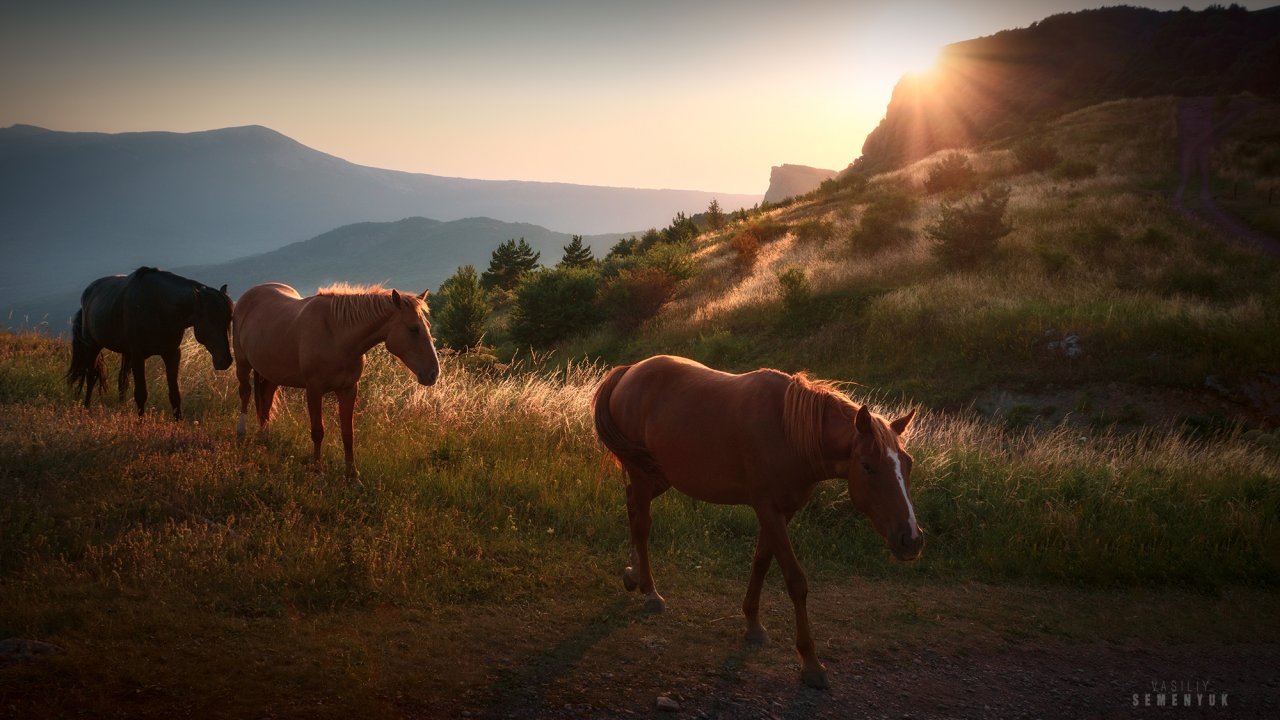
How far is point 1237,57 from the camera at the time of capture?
62094 mm

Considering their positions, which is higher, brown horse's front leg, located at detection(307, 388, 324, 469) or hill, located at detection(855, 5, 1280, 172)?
hill, located at detection(855, 5, 1280, 172)

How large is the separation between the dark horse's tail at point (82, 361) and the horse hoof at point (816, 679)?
405 inches

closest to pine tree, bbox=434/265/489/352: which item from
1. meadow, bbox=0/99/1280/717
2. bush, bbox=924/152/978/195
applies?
meadow, bbox=0/99/1280/717

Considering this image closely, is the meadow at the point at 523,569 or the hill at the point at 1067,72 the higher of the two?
the hill at the point at 1067,72

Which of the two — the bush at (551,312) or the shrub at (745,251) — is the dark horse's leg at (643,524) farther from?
the shrub at (745,251)

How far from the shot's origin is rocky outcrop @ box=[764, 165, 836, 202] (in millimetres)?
179375

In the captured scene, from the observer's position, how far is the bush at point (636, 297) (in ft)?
88.5

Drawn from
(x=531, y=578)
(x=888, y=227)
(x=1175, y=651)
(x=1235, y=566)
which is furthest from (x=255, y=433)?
(x=888, y=227)

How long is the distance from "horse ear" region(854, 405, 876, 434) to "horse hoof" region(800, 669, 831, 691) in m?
1.62

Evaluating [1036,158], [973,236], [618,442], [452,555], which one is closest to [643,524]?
[618,442]

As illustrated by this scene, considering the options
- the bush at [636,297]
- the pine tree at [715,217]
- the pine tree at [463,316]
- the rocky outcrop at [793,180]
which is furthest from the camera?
the rocky outcrop at [793,180]

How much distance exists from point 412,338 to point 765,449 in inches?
173

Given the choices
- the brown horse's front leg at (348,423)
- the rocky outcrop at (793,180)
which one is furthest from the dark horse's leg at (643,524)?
the rocky outcrop at (793,180)

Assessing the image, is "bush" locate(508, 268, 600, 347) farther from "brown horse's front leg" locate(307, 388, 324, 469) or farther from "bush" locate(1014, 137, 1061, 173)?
"bush" locate(1014, 137, 1061, 173)
